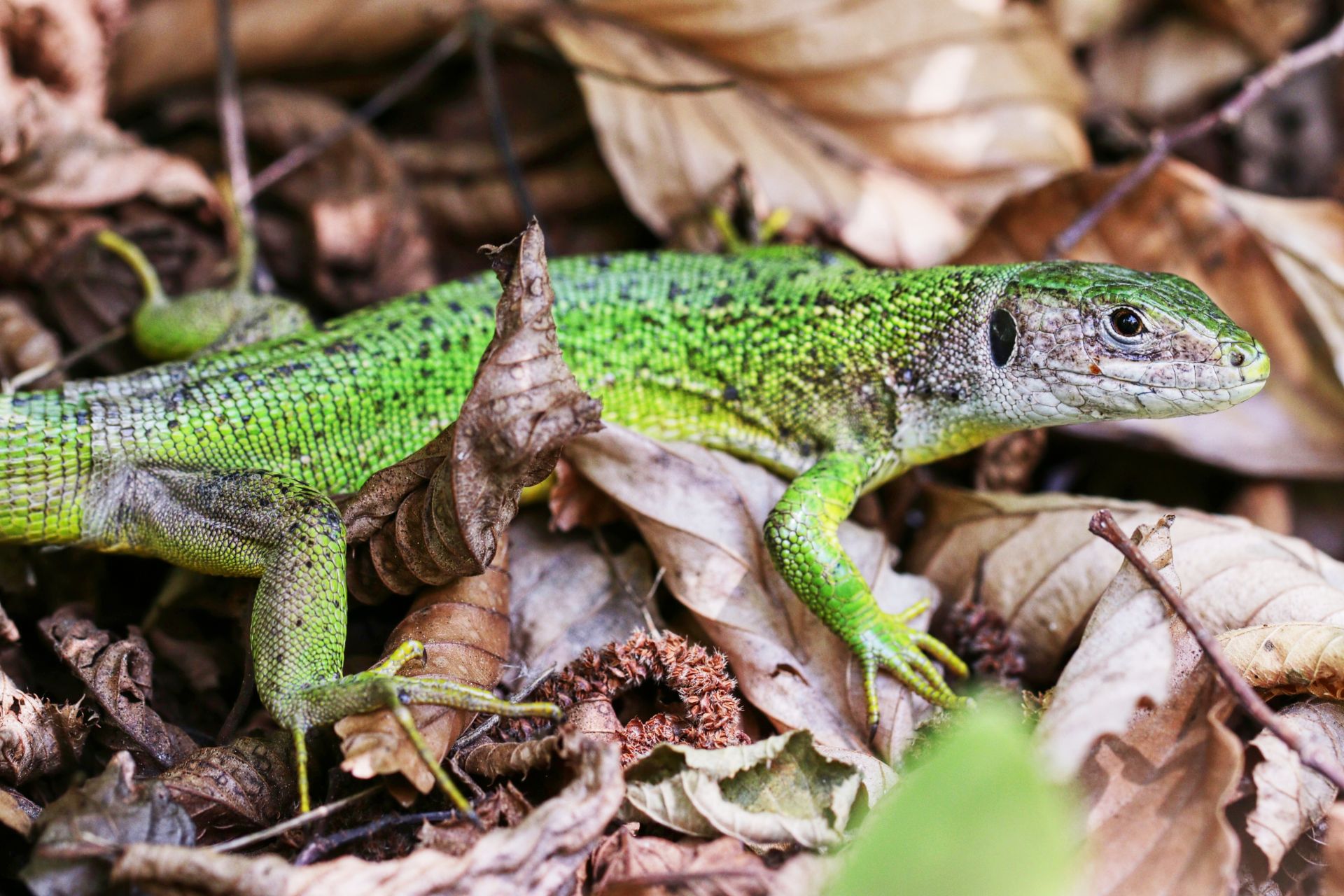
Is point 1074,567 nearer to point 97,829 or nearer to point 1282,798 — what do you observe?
point 1282,798

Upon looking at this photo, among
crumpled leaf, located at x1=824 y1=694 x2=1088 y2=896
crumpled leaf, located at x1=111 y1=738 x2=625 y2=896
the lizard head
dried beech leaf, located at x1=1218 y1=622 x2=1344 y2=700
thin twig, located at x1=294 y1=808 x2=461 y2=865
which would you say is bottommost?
dried beech leaf, located at x1=1218 y1=622 x2=1344 y2=700

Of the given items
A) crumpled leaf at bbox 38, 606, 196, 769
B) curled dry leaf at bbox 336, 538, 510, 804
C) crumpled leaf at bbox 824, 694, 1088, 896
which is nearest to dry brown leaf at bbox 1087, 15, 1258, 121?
curled dry leaf at bbox 336, 538, 510, 804

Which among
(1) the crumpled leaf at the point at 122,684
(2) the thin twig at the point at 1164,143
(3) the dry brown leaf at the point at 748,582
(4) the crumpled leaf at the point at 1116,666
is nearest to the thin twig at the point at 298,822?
(1) the crumpled leaf at the point at 122,684

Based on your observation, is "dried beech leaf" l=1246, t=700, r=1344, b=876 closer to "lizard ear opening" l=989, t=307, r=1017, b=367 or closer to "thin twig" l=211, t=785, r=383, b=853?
"lizard ear opening" l=989, t=307, r=1017, b=367

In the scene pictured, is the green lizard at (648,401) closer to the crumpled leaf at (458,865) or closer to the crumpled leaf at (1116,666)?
the crumpled leaf at (458,865)

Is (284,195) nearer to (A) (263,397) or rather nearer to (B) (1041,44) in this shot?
(A) (263,397)

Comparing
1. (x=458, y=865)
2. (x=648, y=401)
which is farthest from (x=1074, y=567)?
(x=458, y=865)

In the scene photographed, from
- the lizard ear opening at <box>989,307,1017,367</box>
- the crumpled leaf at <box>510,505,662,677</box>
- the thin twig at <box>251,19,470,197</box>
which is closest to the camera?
the crumpled leaf at <box>510,505,662,677</box>
